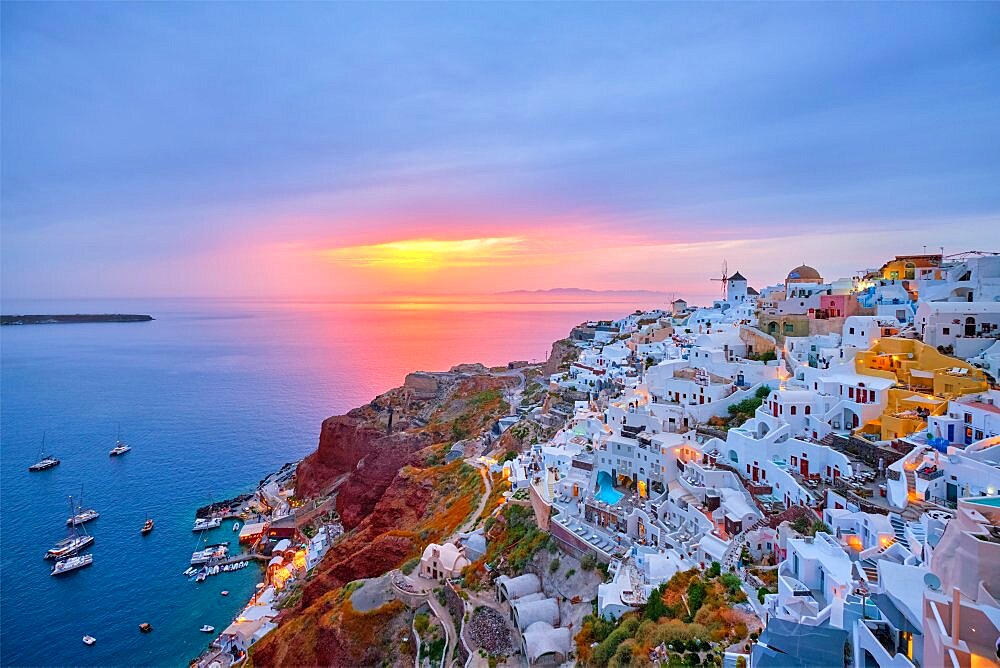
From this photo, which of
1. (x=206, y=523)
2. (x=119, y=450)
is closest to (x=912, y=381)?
(x=206, y=523)

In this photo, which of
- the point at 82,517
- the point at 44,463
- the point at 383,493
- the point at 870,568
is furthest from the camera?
the point at 44,463

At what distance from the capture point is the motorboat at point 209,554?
41.8m

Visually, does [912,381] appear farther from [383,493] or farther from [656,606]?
[383,493]

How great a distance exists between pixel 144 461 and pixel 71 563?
2560 centimetres

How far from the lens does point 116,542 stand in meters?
44.9

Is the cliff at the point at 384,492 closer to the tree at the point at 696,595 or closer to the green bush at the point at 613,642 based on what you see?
the green bush at the point at 613,642

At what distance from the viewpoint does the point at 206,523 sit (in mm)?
47531

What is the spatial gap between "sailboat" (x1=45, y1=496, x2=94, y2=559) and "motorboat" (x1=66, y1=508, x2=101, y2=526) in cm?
67

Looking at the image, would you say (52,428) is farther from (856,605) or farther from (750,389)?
(856,605)

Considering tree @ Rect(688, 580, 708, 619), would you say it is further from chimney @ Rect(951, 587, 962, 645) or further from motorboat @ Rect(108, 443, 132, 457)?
motorboat @ Rect(108, 443, 132, 457)

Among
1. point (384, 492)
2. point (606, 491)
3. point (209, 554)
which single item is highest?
point (606, 491)

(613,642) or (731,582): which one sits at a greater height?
(731,582)

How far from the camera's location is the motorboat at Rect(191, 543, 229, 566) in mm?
41844

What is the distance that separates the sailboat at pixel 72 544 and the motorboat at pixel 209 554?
8695 mm
